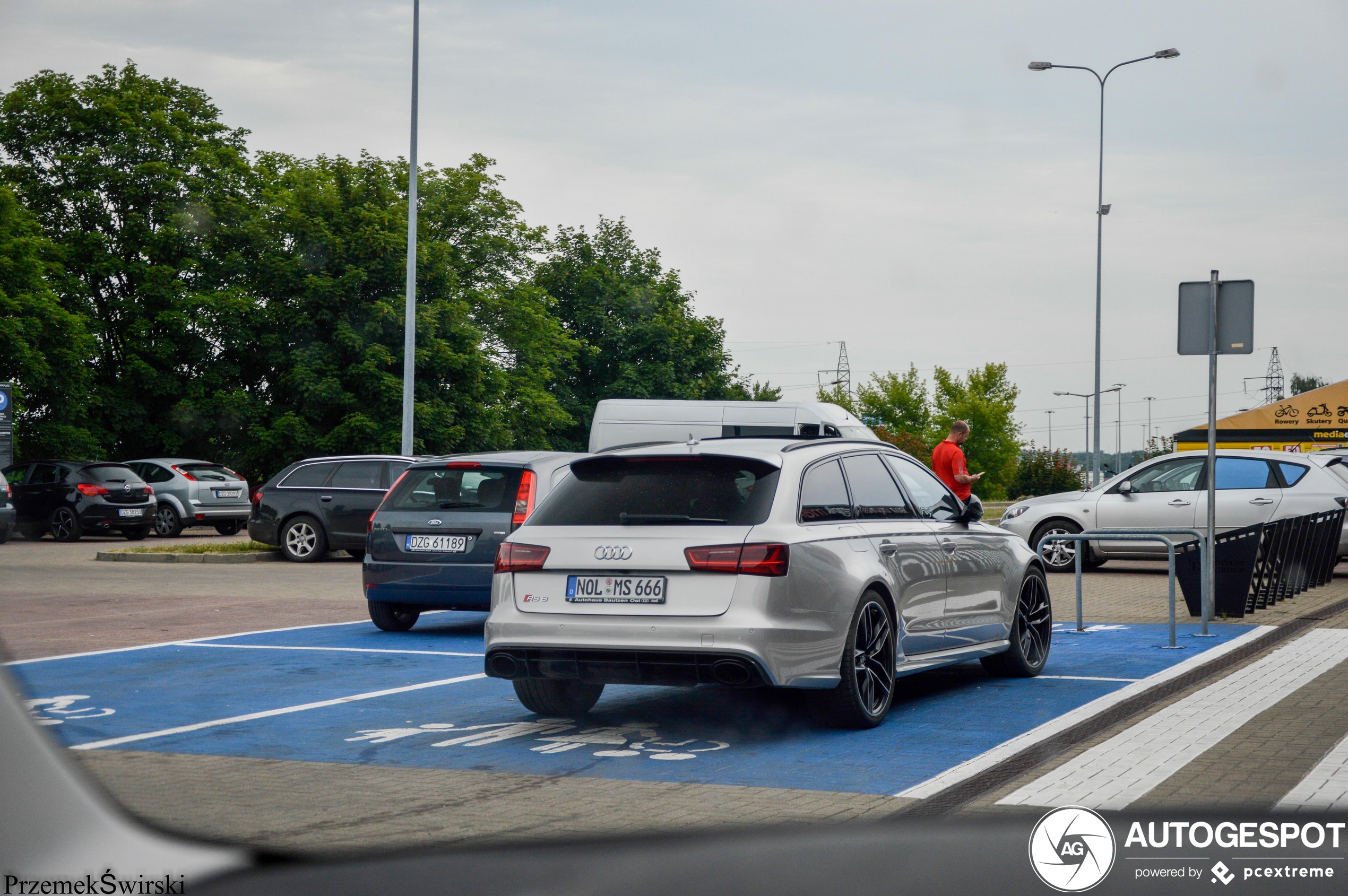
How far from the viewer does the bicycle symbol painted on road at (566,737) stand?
5.94m

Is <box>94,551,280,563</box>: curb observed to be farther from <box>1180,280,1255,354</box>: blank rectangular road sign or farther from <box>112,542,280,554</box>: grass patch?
<box>1180,280,1255,354</box>: blank rectangular road sign

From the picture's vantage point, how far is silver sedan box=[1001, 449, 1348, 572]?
58.4 feet

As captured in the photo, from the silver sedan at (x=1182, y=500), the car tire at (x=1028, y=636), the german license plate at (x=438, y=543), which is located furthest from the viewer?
the silver sedan at (x=1182, y=500)

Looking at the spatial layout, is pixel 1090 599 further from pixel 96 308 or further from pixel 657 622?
pixel 96 308

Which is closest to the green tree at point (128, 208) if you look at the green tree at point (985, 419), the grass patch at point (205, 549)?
the grass patch at point (205, 549)

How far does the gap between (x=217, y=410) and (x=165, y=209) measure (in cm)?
2551

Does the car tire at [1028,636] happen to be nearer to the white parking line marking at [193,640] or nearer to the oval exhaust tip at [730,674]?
the oval exhaust tip at [730,674]

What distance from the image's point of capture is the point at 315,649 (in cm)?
1017

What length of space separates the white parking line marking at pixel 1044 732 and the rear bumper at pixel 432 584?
17.0ft

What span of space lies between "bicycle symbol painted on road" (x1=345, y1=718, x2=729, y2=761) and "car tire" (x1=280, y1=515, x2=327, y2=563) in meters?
14.2

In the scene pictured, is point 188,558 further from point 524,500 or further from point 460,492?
point 524,500

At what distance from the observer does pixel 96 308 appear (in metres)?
22.2

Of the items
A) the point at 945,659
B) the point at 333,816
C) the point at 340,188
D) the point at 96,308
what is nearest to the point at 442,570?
the point at 945,659

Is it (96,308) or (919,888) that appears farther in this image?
(96,308)
